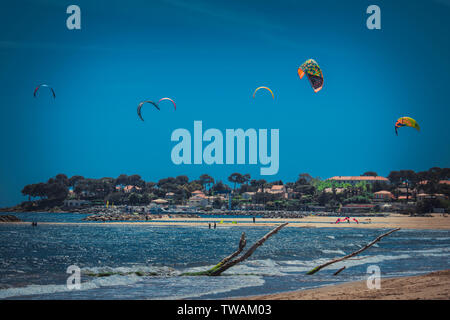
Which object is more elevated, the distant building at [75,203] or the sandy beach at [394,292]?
the sandy beach at [394,292]

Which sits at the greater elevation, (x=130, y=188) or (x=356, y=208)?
(x=130, y=188)

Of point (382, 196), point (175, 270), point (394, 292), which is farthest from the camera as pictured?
point (382, 196)

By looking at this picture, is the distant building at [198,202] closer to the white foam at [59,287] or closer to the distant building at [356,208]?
the distant building at [356,208]

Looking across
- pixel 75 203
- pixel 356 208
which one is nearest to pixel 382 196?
pixel 356 208

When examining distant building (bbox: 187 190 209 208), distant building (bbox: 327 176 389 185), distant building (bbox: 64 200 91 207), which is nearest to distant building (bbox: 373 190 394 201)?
distant building (bbox: 327 176 389 185)

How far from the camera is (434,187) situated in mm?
108375

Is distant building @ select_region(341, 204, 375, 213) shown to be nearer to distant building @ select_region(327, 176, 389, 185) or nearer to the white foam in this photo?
distant building @ select_region(327, 176, 389, 185)

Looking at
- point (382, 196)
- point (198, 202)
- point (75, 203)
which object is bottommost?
point (75, 203)

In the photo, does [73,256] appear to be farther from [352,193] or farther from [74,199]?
[74,199]

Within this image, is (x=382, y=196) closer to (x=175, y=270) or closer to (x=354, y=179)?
(x=354, y=179)

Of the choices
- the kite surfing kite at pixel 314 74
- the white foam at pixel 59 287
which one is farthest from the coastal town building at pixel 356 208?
the white foam at pixel 59 287

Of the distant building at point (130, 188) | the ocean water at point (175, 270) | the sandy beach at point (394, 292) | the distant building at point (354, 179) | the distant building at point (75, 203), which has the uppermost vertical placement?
the distant building at point (354, 179)
